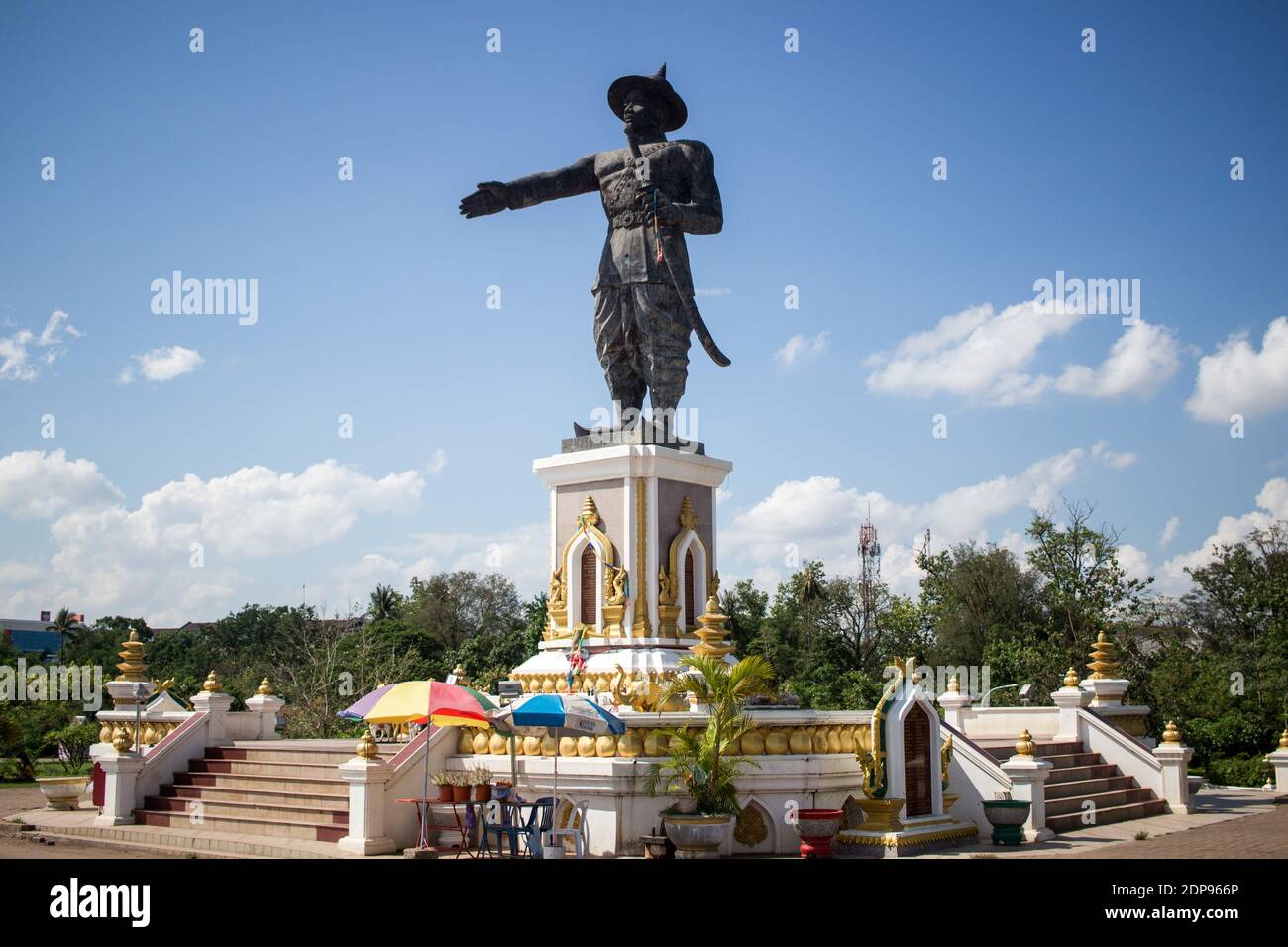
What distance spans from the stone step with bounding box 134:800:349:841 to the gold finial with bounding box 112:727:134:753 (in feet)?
2.78

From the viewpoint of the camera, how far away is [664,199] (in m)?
17.8

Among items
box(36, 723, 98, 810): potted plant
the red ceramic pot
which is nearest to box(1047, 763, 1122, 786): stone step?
the red ceramic pot

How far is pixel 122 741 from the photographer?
1680 cm

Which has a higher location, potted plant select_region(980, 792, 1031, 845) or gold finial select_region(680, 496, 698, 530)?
gold finial select_region(680, 496, 698, 530)

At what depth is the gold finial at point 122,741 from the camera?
16719mm

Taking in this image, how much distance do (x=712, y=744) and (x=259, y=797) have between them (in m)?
6.11

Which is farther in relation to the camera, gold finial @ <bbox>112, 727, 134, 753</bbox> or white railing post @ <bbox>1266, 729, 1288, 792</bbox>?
white railing post @ <bbox>1266, 729, 1288, 792</bbox>

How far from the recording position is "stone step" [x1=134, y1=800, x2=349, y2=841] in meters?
14.4

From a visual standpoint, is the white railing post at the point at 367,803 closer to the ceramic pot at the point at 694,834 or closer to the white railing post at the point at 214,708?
the ceramic pot at the point at 694,834

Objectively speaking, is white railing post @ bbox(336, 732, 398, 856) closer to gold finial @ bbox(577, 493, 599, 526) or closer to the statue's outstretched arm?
gold finial @ bbox(577, 493, 599, 526)

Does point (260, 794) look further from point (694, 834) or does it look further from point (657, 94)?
point (657, 94)

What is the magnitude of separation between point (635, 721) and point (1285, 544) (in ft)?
105
